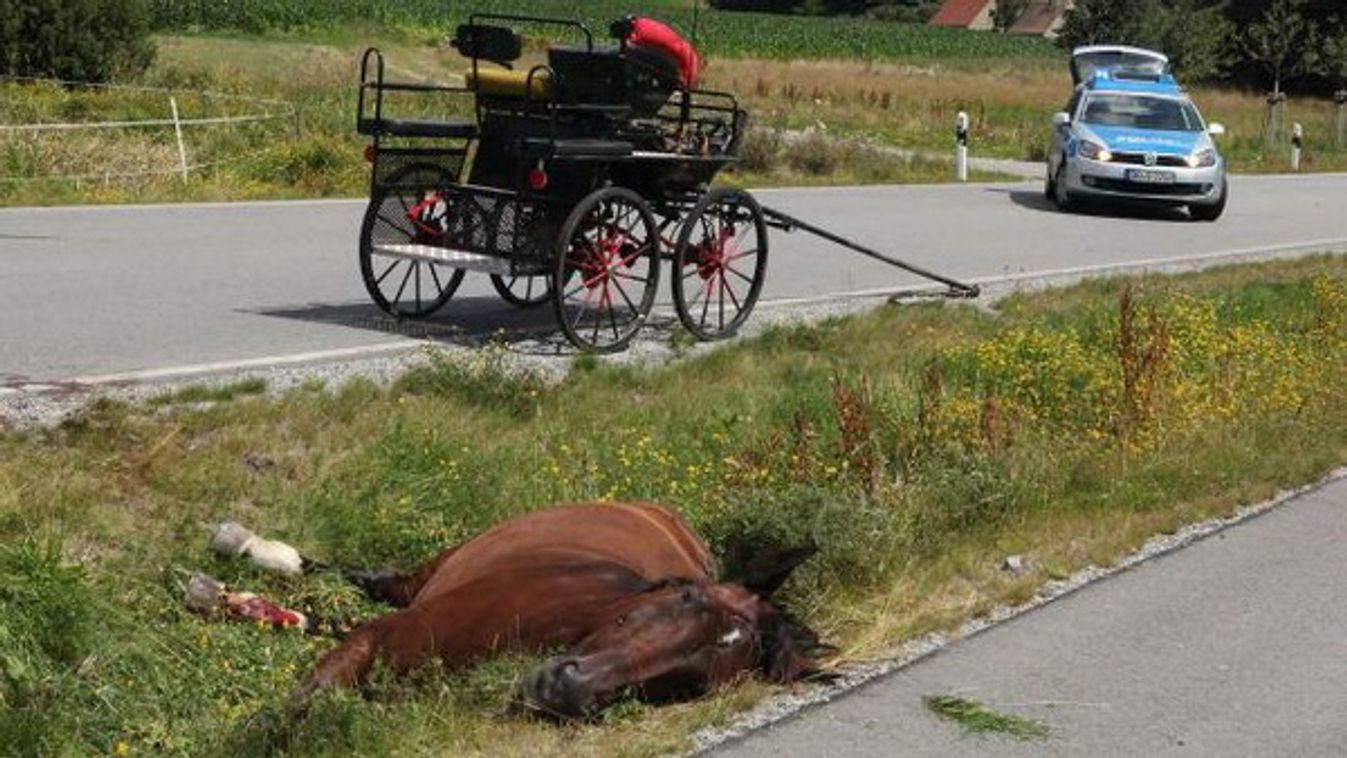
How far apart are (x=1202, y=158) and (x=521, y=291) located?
1492cm

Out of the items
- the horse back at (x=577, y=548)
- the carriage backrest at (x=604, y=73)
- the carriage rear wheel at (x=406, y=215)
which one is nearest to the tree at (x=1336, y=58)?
the carriage backrest at (x=604, y=73)

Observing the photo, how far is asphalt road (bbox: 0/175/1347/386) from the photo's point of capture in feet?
37.9

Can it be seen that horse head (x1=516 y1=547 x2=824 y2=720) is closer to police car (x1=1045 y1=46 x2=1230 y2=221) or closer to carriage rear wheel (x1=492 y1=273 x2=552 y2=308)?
carriage rear wheel (x1=492 y1=273 x2=552 y2=308)

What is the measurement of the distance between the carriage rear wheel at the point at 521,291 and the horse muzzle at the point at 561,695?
7864 mm

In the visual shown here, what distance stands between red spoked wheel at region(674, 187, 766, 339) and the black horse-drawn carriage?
2cm

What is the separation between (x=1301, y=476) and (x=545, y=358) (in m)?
4.28

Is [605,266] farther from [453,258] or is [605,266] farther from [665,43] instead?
[665,43]

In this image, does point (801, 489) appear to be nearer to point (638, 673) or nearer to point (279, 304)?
point (638, 673)

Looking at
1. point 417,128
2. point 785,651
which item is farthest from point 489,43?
point 785,651

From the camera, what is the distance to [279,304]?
43.9ft

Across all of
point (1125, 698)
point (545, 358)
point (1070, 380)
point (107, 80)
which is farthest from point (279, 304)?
point (107, 80)

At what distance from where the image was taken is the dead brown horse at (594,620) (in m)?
5.67

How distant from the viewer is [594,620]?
588 cm

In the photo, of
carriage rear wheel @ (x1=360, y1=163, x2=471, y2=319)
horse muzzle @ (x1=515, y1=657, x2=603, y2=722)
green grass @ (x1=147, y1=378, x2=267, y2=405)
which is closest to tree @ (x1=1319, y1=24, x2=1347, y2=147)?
carriage rear wheel @ (x1=360, y1=163, x2=471, y2=319)
